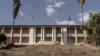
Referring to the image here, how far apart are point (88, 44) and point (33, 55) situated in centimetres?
1602

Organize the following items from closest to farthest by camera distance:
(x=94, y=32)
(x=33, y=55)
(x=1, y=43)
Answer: (x=33, y=55)
(x=94, y=32)
(x=1, y=43)

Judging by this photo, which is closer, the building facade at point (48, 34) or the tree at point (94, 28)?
the tree at point (94, 28)

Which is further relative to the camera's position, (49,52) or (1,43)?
(1,43)

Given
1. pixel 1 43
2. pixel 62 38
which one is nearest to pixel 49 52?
pixel 1 43

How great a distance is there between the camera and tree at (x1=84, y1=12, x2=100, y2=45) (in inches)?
1970

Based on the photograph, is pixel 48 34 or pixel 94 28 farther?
pixel 48 34

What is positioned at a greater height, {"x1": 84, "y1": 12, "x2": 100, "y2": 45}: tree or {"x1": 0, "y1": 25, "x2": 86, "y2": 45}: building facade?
{"x1": 84, "y1": 12, "x2": 100, "y2": 45}: tree

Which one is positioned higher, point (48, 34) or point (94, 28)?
point (94, 28)

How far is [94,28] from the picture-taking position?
168 feet

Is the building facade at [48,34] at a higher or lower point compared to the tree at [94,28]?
lower

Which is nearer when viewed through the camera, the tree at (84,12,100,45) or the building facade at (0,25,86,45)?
the tree at (84,12,100,45)

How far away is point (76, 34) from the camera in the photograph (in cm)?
7475

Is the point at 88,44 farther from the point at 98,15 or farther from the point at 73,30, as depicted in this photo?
the point at 73,30

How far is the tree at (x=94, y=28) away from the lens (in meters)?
50.0
